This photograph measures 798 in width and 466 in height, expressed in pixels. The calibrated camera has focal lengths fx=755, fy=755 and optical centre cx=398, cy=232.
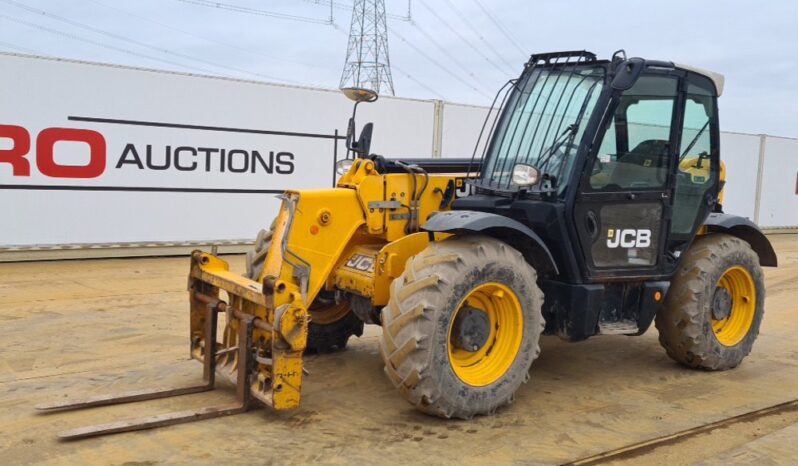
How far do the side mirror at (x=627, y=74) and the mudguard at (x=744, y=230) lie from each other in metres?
1.61

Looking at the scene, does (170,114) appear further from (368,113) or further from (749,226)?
(749,226)

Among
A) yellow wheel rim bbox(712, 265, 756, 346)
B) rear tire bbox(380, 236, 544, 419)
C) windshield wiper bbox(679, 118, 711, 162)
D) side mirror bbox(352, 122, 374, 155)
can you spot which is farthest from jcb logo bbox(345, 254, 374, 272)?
yellow wheel rim bbox(712, 265, 756, 346)

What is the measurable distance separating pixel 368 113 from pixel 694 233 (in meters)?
8.00

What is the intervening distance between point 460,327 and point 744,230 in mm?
3092

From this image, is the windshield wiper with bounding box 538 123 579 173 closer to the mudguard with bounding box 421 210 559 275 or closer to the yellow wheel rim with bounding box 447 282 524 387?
the mudguard with bounding box 421 210 559 275

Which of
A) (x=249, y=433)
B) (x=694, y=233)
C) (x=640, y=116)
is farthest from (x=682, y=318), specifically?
(x=249, y=433)

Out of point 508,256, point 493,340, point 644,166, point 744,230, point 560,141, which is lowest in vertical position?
point 493,340

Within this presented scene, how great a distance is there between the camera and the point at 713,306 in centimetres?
591

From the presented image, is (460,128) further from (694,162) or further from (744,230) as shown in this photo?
(694,162)

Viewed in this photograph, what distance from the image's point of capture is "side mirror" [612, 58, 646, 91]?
16.3ft

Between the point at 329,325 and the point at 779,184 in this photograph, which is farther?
the point at 779,184

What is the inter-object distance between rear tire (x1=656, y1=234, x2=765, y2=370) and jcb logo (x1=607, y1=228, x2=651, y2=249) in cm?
54

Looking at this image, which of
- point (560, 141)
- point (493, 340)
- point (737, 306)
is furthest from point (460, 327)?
point (737, 306)

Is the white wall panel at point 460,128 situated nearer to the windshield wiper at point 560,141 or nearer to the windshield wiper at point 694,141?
the windshield wiper at point 694,141
